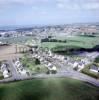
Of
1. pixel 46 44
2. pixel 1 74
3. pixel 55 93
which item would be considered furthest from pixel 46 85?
pixel 46 44

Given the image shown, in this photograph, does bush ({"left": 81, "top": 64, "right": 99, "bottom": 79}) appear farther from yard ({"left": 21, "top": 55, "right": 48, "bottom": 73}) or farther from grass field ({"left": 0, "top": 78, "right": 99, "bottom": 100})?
yard ({"left": 21, "top": 55, "right": 48, "bottom": 73})

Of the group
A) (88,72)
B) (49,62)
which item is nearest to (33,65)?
(49,62)

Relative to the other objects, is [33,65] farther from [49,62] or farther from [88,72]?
Answer: [88,72]

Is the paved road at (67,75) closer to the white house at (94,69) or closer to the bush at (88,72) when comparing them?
the bush at (88,72)

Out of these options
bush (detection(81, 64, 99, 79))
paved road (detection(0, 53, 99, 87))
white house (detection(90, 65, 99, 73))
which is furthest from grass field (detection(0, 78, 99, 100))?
white house (detection(90, 65, 99, 73))

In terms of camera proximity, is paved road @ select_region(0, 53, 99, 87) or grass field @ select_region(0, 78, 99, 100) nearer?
grass field @ select_region(0, 78, 99, 100)

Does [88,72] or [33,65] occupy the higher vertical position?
[33,65]

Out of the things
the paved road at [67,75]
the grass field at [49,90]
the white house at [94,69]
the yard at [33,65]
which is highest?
the yard at [33,65]

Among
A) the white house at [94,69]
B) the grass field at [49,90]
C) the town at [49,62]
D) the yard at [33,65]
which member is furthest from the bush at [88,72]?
the yard at [33,65]
